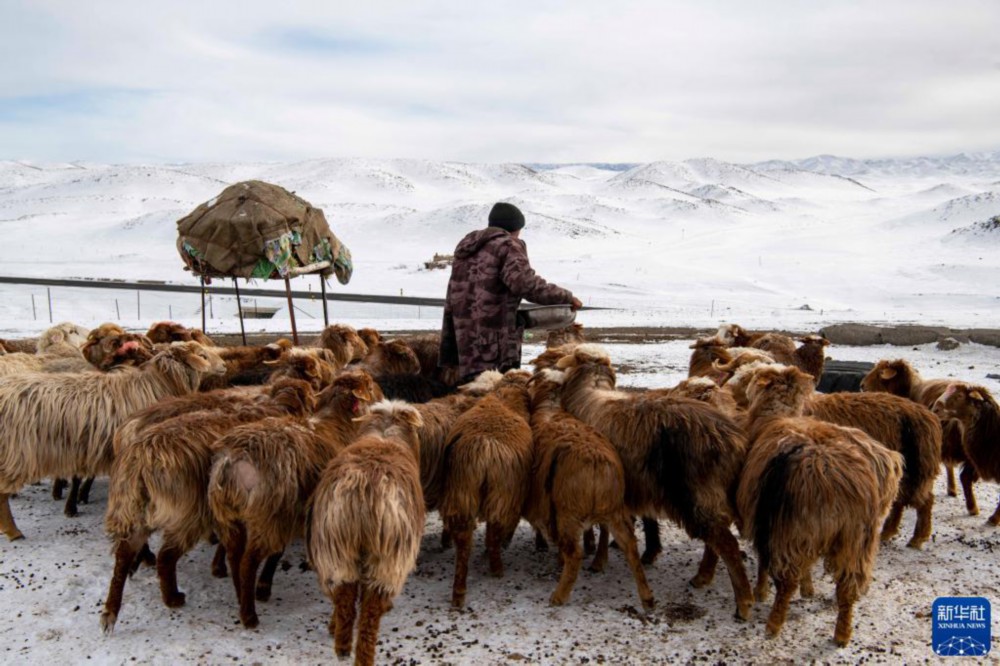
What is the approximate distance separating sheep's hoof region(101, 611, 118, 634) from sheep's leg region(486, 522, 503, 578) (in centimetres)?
240

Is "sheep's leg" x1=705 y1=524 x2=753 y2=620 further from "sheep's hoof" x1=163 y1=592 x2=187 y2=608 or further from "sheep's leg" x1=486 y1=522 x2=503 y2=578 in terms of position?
"sheep's hoof" x1=163 y1=592 x2=187 y2=608

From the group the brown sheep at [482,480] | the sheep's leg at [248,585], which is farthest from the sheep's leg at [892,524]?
the sheep's leg at [248,585]

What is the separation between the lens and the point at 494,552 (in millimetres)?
5176

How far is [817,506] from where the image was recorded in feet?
13.6

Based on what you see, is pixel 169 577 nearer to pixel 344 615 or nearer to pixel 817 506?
pixel 344 615

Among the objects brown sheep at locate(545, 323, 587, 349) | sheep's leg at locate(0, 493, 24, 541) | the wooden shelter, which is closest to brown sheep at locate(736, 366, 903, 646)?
brown sheep at locate(545, 323, 587, 349)

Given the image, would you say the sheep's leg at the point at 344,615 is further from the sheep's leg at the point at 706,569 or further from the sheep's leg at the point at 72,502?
the sheep's leg at the point at 72,502

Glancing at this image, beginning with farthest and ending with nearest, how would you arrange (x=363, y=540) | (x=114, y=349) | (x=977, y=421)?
1. (x=114, y=349)
2. (x=977, y=421)
3. (x=363, y=540)

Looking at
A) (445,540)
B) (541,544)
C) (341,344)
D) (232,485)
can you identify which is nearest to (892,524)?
(541,544)

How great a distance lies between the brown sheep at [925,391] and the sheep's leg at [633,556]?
132 inches

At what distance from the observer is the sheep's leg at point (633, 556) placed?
469cm

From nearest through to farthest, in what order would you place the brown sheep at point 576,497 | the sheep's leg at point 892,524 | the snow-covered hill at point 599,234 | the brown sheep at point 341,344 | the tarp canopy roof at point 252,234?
the brown sheep at point 576,497, the sheep's leg at point 892,524, the brown sheep at point 341,344, the tarp canopy roof at point 252,234, the snow-covered hill at point 599,234

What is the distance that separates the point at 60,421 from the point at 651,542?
183 inches

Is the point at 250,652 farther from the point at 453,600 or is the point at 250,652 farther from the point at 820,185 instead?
the point at 820,185
